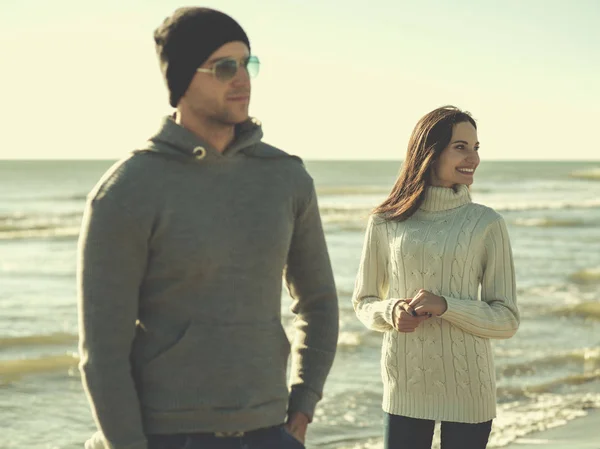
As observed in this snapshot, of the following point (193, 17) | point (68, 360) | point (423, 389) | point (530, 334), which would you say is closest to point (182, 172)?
point (193, 17)

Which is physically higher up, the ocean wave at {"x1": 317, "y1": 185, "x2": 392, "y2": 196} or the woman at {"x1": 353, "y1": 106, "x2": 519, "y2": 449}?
the woman at {"x1": 353, "y1": 106, "x2": 519, "y2": 449}

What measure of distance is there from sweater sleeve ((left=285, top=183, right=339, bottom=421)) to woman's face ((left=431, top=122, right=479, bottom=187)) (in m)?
1.55

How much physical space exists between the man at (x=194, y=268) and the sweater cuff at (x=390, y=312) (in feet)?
4.70

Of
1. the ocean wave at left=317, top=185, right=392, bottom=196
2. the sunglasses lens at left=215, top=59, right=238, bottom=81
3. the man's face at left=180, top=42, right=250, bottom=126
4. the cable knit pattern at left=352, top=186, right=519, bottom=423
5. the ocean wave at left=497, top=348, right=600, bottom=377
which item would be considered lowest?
the ocean wave at left=317, top=185, right=392, bottom=196

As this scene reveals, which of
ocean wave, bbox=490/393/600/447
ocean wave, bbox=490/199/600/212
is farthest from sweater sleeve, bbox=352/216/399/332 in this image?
ocean wave, bbox=490/199/600/212

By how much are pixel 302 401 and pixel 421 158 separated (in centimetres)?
182

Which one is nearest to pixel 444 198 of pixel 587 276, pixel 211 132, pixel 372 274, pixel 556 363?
pixel 372 274

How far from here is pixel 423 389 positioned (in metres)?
3.94

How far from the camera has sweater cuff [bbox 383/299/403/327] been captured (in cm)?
392

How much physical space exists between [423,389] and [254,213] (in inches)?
69.7

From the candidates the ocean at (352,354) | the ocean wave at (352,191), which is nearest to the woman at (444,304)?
the ocean at (352,354)

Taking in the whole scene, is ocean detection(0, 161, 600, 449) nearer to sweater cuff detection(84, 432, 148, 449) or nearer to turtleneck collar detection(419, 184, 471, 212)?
turtleneck collar detection(419, 184, 471, 212)

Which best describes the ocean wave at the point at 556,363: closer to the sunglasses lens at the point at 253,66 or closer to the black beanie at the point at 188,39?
the sunglasses lens at the point at 253,66

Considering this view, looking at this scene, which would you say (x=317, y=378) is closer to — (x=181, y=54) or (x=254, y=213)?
(x=254, y=213)
